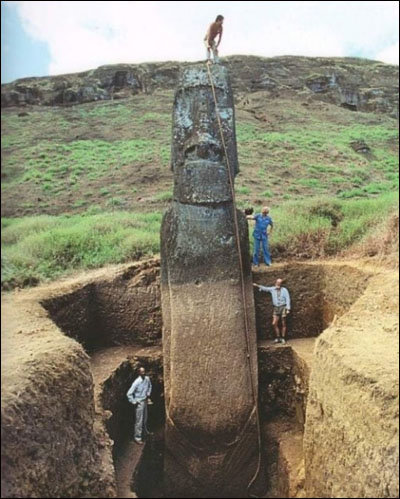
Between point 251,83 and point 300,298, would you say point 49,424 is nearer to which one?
point 300,298

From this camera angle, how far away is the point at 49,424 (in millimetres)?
4293

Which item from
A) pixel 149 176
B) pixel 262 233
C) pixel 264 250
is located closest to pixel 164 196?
pixel 149 176

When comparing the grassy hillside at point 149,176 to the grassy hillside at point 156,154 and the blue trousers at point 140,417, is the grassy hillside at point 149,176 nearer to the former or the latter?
the grassy hillside at point 156,154

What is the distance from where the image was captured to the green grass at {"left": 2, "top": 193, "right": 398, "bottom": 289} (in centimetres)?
942

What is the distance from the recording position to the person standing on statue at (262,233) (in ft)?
29.3

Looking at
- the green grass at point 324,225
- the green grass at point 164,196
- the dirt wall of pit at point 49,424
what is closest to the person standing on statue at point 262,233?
the green grass at point 324,225

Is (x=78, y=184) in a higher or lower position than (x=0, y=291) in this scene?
higher

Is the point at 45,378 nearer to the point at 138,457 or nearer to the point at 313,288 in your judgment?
the point at 138,457

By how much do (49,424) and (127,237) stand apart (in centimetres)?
627

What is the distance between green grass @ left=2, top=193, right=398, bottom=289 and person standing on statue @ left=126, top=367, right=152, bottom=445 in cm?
259

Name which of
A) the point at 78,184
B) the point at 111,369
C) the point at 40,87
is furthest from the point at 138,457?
the point at 40,87

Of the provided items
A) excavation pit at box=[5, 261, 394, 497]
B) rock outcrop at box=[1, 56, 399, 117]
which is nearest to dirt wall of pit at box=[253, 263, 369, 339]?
excavation pit at box=[5, 261, 394, 497]

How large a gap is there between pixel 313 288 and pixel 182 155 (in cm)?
365

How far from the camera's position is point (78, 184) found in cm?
1597
